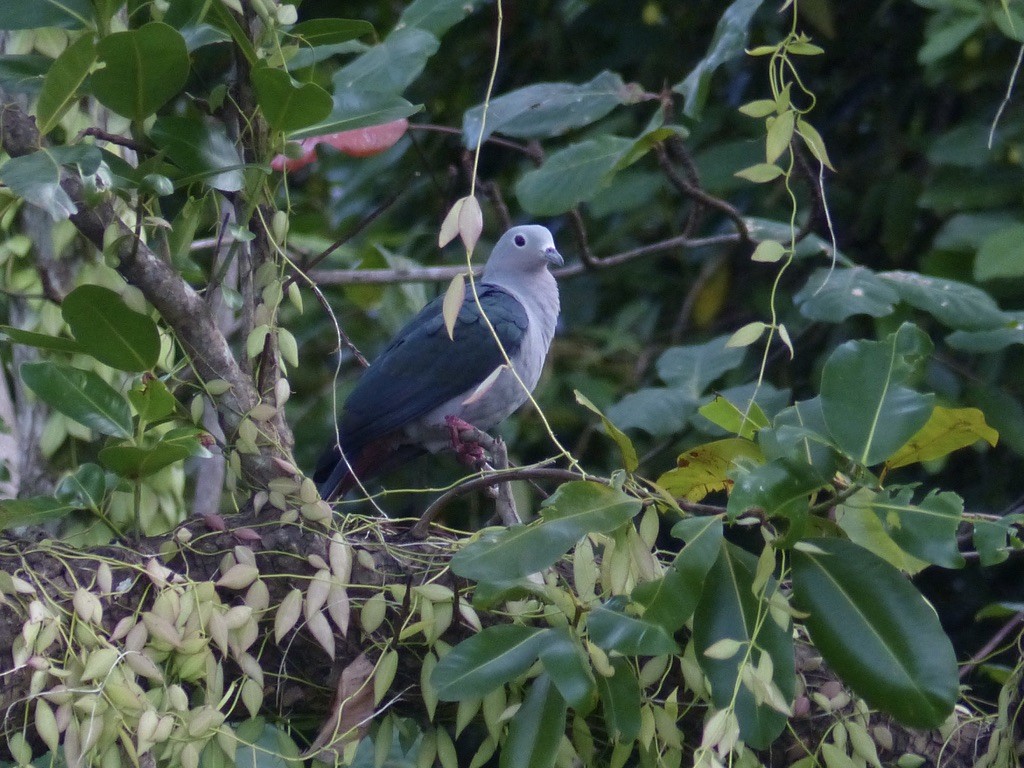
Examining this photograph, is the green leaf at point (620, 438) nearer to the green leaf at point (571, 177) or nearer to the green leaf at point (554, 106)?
the green leaf at point (571, 177)

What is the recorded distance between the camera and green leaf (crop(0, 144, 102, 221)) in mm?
1363

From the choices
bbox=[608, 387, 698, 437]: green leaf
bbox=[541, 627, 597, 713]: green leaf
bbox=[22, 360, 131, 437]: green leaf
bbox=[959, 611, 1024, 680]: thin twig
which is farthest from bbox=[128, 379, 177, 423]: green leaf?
bbox=[608, 387, 698, 437]: green leaf

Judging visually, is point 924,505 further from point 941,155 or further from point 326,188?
point 326,188

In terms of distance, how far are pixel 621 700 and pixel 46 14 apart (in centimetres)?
116

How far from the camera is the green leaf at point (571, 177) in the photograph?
7.78 feet

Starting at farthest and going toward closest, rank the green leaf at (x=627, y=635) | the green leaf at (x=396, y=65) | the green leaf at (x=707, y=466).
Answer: the green leaf at (x=396, y=65) → the green leaf at (x=707, y=466) → the green leaf at (x=627, y=635)

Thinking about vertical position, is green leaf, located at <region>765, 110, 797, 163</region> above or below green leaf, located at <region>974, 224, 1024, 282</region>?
above

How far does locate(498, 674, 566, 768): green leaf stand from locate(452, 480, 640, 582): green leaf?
0.19m

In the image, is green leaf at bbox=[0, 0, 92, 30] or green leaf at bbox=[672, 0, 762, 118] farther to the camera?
green leaf at bbox=[672, 0, 762, 118]

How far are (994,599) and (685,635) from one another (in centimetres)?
202

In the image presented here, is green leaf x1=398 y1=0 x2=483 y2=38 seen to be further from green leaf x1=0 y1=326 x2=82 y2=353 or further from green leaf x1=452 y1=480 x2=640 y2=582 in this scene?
green leaf x1=452 y1=480 x2=640 y2=582

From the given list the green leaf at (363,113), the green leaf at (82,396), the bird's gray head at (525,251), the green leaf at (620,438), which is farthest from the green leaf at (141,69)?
the bird's gray head at (525,251)

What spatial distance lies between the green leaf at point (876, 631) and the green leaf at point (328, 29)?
1016mm

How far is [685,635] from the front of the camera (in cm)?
154
